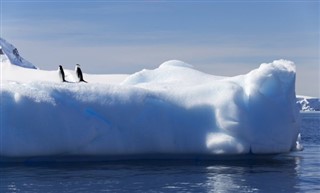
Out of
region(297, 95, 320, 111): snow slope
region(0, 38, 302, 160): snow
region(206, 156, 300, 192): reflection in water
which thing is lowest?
region(206, 156, 300, 192): reflection in water

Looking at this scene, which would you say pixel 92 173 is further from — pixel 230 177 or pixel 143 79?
pixel 143 79

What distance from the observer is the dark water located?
46.5 feet

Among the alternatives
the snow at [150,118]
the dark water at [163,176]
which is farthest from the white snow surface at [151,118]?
the dark water at [163,176]

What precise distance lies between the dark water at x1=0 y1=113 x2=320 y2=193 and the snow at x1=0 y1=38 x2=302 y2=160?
47 cm

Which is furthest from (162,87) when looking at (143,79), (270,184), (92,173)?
(270,184)

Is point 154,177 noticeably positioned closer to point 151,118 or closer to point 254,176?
point 254,176

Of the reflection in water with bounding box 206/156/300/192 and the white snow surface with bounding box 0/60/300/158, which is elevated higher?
the white snow surface with bounding box 0/60/300/158

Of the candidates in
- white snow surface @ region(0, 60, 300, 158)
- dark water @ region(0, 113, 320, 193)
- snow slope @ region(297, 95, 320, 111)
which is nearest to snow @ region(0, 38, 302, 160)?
white snow surface @ region(0, 60, 300, 158)

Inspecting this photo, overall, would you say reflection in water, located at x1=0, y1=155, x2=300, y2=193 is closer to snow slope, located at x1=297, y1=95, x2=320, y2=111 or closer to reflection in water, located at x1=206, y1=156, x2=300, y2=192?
reflection in water, located at x1=206, y1=156, x2=300, y2=192

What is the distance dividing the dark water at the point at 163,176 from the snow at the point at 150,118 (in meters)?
0.47

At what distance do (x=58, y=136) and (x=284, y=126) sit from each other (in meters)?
6.48

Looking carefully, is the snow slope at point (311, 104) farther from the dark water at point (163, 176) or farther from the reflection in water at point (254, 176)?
the dark water at point (163, 176)

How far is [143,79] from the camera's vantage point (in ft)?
78.0

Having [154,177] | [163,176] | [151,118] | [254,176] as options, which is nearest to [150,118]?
[151,118]
